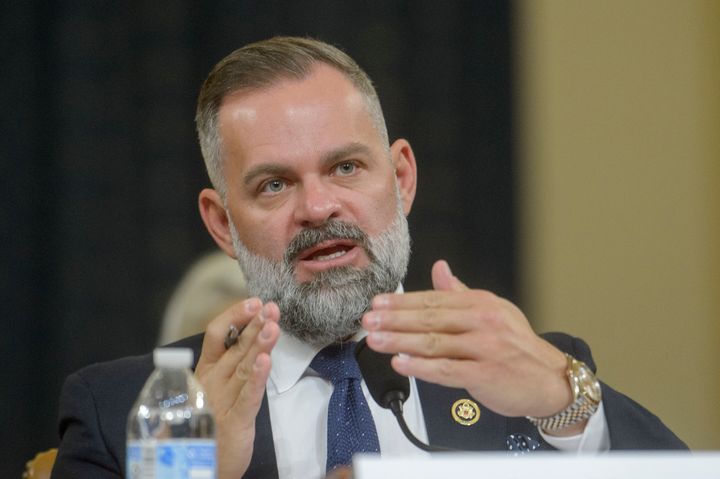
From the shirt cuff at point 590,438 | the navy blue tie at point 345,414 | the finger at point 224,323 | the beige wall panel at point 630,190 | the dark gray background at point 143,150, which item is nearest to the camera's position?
the finger at point 224,323

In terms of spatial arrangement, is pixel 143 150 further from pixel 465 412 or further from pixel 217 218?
pixel 465 412

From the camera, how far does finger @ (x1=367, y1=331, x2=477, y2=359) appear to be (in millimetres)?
1968

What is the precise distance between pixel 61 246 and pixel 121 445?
82.9 inches

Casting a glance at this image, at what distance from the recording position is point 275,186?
2654 mm

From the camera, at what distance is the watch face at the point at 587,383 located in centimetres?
217

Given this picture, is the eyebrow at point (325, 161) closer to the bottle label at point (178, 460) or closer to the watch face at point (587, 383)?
the watch face at point (587, 383)

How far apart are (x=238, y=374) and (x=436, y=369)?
1.13ft

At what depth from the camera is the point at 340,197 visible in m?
2.59

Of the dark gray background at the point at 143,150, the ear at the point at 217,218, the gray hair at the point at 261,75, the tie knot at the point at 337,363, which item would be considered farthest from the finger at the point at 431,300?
the dark gray background at the point at 143,150

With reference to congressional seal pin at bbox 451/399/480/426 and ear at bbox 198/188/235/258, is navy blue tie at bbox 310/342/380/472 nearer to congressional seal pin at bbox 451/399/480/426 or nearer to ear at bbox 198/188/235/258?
congressional seal pin at bbox 451/399/480/426

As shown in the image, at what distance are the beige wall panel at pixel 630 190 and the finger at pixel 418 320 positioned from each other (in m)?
2.91

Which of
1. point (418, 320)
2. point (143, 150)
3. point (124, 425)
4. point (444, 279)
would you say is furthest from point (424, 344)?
point (143, 150)

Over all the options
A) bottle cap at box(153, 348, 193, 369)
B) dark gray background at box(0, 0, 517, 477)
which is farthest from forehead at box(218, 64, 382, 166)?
dark gray background at box(0, 0, 517, 477)

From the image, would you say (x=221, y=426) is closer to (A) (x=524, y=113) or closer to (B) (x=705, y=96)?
(A) (x=524, y=113)
